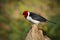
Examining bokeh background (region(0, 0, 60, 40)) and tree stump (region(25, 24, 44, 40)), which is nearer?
tree stump (region(25, 24, 44, 40))

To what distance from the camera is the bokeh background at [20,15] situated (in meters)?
4.22

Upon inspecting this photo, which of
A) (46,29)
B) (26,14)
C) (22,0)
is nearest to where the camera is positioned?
(26,14)

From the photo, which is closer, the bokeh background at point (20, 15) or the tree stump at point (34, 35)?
the tree stump at point (34, 35)

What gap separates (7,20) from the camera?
4328 mm

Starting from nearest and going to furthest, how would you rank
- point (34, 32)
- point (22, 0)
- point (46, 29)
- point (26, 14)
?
point (34, 32)
point (26, 14)
point (46, 29)
point (22, 0)

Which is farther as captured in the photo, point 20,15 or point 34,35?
point 20,15

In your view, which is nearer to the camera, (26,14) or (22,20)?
(26,14)

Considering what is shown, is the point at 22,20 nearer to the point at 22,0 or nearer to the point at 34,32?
the point at 22,0

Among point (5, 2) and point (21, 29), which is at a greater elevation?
point (5, 2)

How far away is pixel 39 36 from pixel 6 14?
58.6 inches

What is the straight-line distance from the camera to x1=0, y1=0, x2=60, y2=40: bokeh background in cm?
422

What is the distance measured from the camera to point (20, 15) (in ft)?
14.1

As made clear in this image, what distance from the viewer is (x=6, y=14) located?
4355 mm

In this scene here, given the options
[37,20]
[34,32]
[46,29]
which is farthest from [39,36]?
[46,29]
